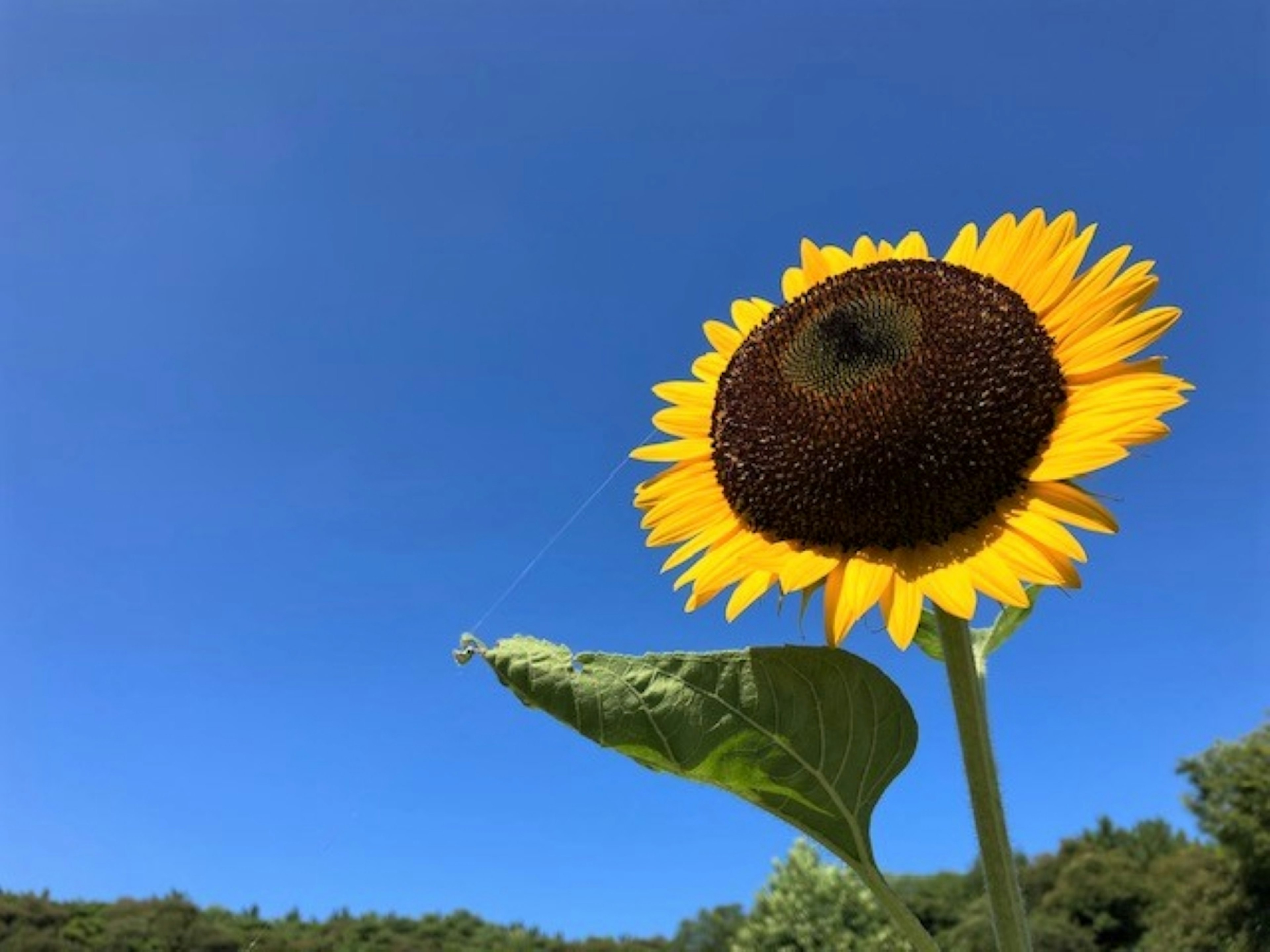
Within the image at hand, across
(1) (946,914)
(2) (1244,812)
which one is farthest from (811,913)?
(1) (946,914)

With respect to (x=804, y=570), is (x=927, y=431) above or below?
above

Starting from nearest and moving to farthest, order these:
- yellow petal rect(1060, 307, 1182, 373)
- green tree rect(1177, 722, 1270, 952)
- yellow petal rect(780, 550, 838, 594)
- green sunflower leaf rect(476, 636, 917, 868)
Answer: green sunflower leaf rect(476, 636, 917, 868), yellow petal rect(780, 550, 838, 594), yellow petal rect(1060, 307, 1182, 373), green tree rect(1177, 722, 1270, 952)

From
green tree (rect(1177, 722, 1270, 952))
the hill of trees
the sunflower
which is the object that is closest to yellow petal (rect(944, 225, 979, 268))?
the sunflower

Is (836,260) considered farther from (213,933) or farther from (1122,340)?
(213,933)

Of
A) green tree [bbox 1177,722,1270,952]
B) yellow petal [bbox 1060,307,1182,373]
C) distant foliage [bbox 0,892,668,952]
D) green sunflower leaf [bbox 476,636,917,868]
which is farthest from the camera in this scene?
distant foliage [bbox 0,892,668,952]

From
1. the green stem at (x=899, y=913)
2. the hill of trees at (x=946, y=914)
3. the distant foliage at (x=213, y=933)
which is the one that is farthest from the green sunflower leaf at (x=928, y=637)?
the distant foliage at (x=213, y=933)

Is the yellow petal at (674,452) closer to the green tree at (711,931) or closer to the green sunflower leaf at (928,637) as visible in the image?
the green sunflower leaf at (928,637)

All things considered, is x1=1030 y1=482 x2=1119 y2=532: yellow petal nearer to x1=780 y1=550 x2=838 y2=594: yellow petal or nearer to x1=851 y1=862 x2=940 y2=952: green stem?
x1=780 y1=550 x2=838 y2=594: yellow petal

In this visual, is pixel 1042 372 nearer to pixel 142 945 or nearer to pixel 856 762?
pixel 856 762

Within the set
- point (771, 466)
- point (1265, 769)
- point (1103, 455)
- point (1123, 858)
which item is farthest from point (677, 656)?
point (1123, 858)
